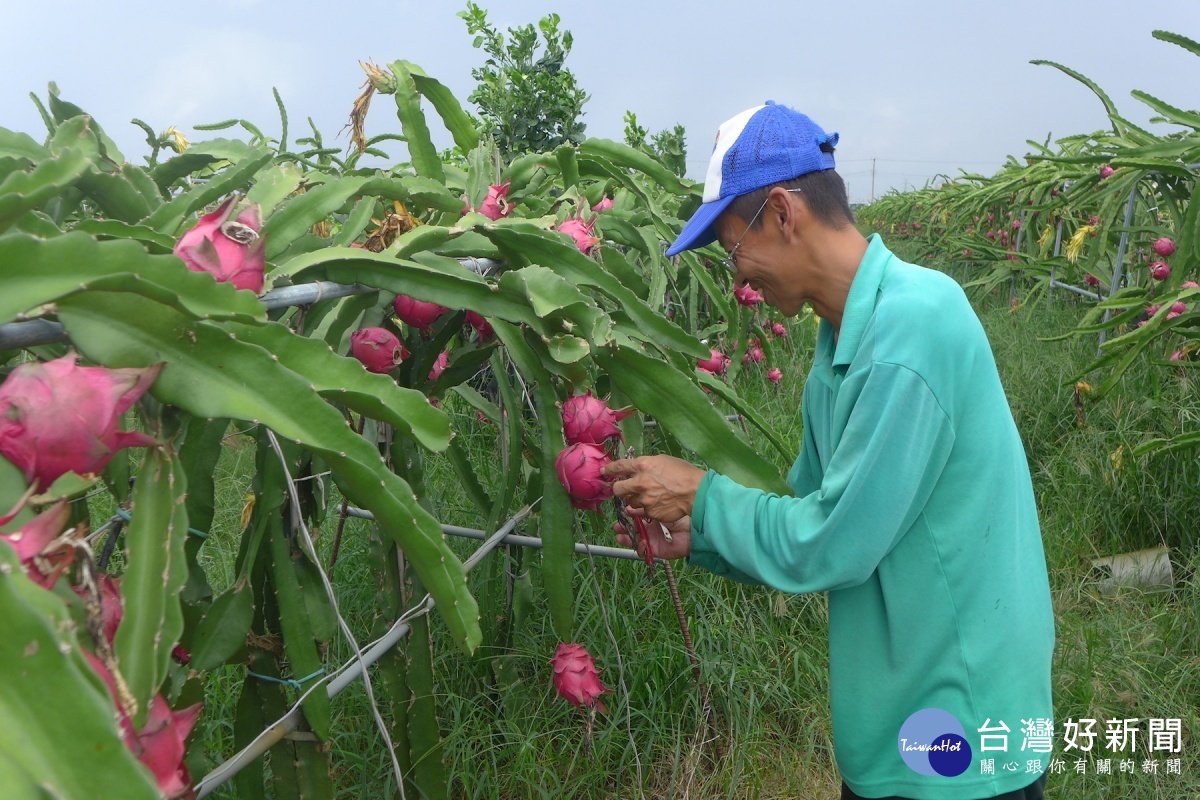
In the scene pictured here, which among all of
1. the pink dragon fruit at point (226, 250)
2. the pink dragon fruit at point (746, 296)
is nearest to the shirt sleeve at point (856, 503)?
the pink dragon fruit at point (226, 250)

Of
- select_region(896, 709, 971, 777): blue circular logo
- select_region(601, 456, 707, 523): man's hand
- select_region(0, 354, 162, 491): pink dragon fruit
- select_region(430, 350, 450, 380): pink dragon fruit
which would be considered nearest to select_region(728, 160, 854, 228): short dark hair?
select_region(601, 456, 707, 523): man's hand

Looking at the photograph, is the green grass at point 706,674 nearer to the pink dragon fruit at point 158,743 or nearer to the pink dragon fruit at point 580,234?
the pink dragon fruit at point 580,234

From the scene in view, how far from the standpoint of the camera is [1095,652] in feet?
8.91

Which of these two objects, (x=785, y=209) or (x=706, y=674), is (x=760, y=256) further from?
(x=706, y=674)

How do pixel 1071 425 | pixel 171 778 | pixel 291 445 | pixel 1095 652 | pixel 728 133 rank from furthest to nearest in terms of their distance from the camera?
1. pixel 1071 425
2. pixel 1095 652
3. pixel 728 133
4. pixel 291 445
5. pixel 171 778

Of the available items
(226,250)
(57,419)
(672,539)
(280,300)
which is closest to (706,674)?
(672,539)

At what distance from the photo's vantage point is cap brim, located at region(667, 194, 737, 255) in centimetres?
148

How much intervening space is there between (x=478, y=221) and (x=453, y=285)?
0.57 feet

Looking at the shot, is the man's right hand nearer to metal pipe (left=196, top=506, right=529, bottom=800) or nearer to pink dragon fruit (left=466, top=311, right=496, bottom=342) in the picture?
metal pipe (left=196, top=506, right=529, bottom=800)

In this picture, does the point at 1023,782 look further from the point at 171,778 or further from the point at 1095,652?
the point at 1095,652

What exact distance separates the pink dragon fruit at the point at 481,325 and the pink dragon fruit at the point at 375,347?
182 mm

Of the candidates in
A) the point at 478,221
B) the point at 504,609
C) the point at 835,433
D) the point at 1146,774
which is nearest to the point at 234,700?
the point at 504,609

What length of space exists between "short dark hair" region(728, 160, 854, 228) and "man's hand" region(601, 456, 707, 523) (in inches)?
15.5

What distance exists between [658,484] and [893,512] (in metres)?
0.35
